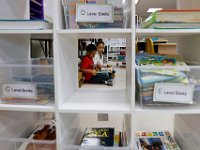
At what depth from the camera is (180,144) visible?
1.08 metres

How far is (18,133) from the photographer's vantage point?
1.04 meters

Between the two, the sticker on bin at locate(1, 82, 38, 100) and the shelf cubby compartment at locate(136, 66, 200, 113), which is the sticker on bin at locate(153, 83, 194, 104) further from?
the sticker on bin at locate(1, 82, 38, 100)

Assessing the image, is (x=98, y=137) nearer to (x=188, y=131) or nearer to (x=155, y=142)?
(x=155, y=142)

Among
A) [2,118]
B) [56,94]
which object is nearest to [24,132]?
[2,118]

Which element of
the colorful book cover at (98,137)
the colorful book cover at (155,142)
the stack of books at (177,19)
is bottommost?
the colorful book cover at (155,142)

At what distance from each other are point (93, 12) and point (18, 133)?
2.30 feet

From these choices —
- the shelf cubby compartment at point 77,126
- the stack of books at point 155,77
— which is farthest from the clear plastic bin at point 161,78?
the shelf cubby compartment at point 77,126

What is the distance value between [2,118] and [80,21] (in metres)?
0.54

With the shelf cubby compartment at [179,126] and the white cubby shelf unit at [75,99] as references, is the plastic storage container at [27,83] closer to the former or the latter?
the white cubby shelf unit at [75,99]

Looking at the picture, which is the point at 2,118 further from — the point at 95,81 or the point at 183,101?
the point at 95,81

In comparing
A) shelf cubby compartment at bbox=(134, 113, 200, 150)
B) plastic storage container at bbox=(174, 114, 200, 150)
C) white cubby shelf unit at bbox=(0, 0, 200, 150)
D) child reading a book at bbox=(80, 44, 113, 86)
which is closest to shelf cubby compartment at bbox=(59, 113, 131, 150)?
white cubby shelf unit at bbox=(0, 0, 200, 150)

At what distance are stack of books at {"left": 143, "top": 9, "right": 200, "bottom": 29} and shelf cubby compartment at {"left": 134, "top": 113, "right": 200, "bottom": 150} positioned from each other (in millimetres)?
375

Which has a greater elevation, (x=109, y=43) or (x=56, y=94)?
(x=109, y=43)

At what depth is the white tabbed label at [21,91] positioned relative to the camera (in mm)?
825
